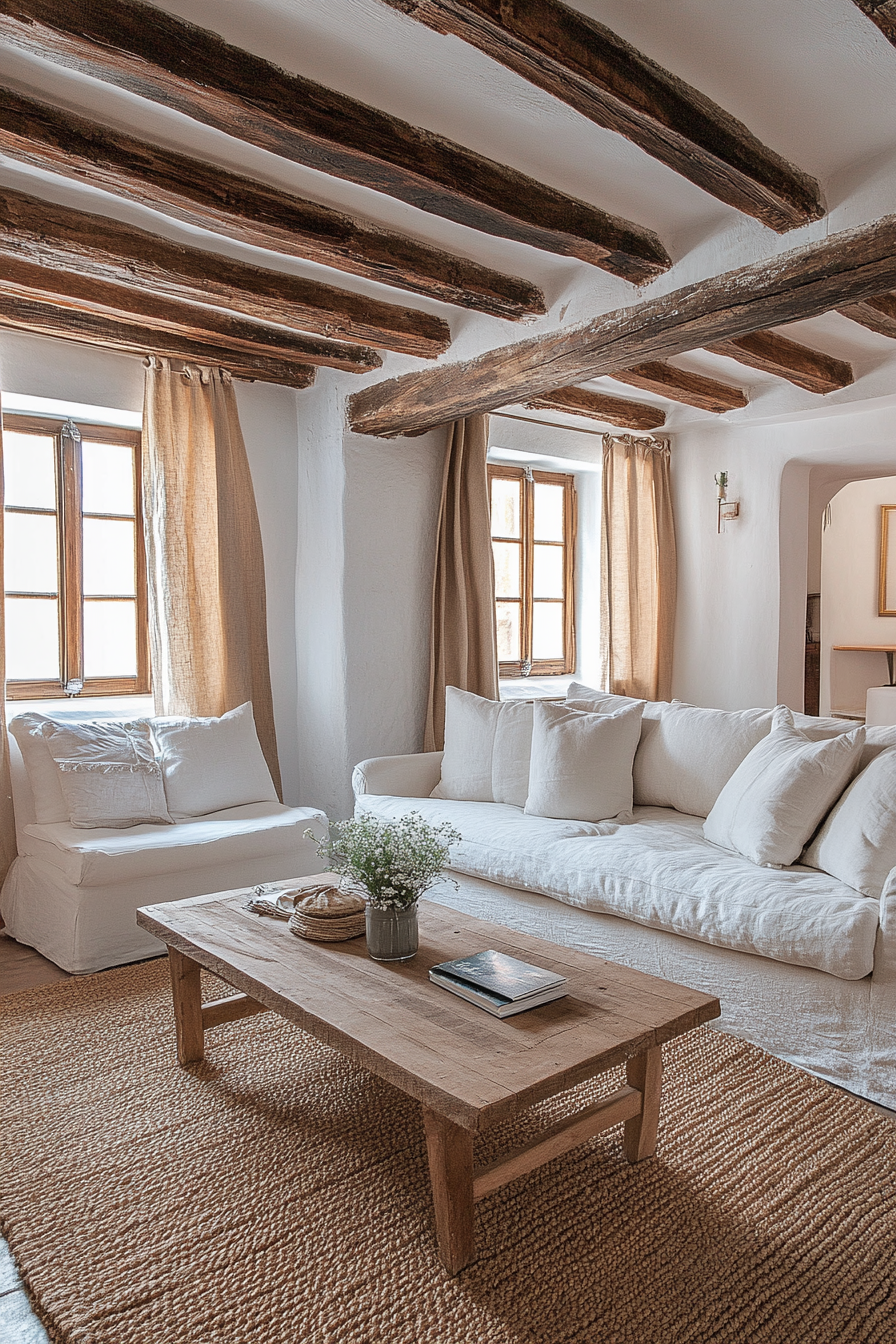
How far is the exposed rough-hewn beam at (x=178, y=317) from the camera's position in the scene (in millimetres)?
3264

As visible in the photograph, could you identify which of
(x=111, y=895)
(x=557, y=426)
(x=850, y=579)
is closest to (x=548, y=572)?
(x=557, y=426)

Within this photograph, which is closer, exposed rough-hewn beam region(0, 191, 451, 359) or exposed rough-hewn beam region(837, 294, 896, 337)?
exposed rough-hewn beam region(0, 191, 451, 359)

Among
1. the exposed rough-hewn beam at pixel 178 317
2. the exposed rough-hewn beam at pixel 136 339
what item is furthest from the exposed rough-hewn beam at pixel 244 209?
the exposed rough-hewn beam at pixel 136 339

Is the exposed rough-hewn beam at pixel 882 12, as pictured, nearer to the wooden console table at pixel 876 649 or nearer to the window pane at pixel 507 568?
the window pane at pixel 507 568

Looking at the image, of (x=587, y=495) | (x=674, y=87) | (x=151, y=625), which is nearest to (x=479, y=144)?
(x=674, y=87)

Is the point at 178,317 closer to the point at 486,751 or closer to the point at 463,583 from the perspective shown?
the point at 463,583

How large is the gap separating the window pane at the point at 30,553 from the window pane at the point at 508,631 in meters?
2.55

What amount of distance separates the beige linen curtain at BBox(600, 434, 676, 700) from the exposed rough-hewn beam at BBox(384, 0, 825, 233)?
3025 mm

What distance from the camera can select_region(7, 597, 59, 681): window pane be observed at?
13.0 feet

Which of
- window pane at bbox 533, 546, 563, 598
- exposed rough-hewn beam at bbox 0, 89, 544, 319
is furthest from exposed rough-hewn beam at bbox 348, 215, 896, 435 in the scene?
window pane at bbox 533, 546, 563, 598

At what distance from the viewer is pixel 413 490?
461 cm

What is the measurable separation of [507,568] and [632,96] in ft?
11.9

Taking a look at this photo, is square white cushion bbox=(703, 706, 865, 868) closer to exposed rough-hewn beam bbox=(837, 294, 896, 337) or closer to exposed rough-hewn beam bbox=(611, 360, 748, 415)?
exposed rough-hewn beam bbox=(837, 294, 896, 337)

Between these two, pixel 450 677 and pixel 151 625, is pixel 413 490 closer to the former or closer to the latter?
pixel 450 677
